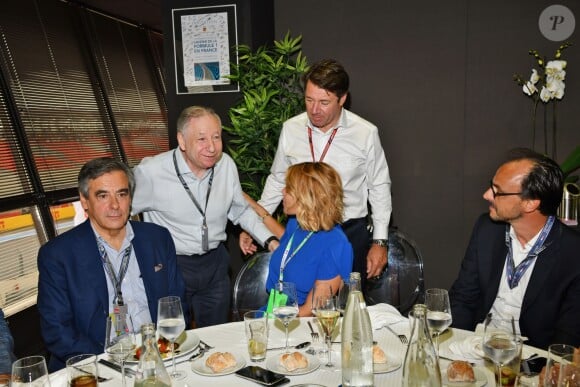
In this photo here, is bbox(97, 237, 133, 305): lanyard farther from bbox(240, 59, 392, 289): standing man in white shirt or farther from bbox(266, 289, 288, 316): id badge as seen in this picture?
bbox(240, 59, 392, 289): standing man in white shirt

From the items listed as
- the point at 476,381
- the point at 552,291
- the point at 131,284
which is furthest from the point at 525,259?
the point at 131,284

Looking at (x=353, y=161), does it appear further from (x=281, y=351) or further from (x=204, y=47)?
(x=281, y=351)

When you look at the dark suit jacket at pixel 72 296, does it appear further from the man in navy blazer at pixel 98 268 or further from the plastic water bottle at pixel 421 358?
the plastic water bottle at pixel 421 358

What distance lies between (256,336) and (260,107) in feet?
8.27

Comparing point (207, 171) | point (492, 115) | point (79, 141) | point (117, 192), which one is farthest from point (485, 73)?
point (79, 141)

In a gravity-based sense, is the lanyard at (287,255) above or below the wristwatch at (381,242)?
above

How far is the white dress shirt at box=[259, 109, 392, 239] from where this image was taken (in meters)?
3.59

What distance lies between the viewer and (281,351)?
1.84m

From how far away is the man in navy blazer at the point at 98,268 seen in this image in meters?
2.27

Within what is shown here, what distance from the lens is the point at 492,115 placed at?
4340 millimetres

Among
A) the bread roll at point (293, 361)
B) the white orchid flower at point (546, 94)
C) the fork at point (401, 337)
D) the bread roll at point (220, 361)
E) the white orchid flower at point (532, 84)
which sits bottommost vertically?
the fork at point (401, 337)

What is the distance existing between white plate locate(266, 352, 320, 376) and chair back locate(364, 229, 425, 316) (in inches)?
57.2

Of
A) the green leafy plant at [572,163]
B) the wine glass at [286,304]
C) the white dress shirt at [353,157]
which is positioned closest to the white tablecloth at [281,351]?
the wine glass at [286,304]


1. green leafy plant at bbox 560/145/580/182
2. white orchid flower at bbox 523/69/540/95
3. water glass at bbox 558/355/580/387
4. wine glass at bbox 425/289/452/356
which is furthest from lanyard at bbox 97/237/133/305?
white orchid flower at bbox 523/69/540/95
